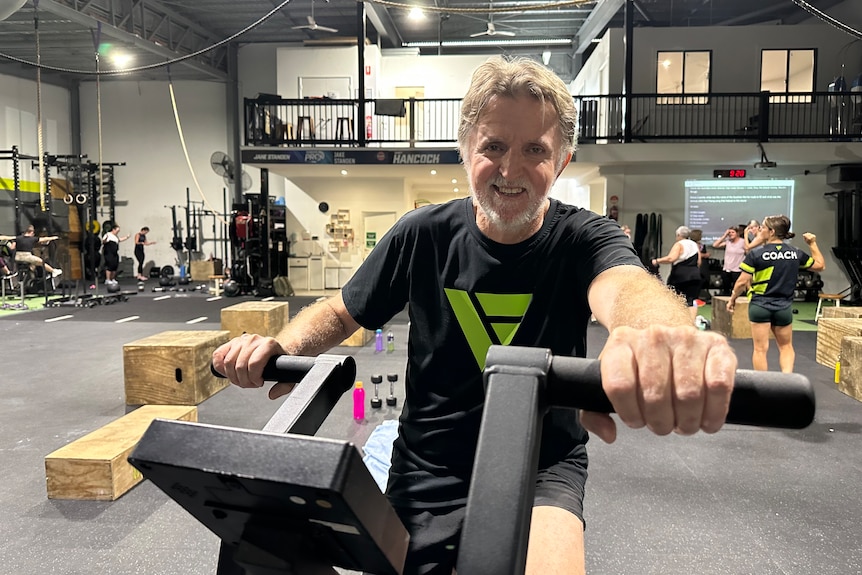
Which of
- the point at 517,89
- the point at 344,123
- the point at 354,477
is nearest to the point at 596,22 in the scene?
the point at 344,123

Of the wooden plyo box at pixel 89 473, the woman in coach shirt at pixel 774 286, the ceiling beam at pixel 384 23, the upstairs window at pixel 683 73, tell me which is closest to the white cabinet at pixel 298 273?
the ceiling beam at pixel 384 23

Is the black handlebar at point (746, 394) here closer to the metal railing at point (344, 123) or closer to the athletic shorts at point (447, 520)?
the athletic shorts at point (447, 520)

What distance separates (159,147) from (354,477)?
19.5 m

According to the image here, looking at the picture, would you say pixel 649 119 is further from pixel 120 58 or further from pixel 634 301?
pixel 634 301

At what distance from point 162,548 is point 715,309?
8.31 m

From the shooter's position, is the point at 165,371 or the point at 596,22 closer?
the point at 165,371

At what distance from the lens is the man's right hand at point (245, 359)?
42.8 inches

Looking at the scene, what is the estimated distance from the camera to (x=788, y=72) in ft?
44.6

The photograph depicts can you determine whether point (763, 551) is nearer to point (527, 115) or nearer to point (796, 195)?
point (527, 115)

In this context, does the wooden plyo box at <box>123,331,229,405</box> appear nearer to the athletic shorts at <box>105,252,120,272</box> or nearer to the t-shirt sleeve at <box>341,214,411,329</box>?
the t-shirt sleeve at <box>341,214,411,329</box>

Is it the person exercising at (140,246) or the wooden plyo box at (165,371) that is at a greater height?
the person exercising at (140,246)

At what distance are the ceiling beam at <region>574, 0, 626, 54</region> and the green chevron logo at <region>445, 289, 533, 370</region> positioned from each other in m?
13.2

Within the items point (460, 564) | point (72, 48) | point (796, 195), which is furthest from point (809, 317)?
point (72, 48)

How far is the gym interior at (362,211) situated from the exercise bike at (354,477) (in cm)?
20
